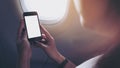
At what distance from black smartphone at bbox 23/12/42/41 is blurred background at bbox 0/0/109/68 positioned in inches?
1.7

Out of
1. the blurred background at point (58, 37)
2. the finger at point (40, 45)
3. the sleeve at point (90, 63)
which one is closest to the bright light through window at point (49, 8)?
the blurred background at point (58, 37)

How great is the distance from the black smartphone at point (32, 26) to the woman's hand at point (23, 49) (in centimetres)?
2

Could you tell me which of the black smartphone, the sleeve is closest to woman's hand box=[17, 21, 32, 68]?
the black smartphone

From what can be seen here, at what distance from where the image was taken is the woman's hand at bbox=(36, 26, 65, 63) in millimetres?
1247

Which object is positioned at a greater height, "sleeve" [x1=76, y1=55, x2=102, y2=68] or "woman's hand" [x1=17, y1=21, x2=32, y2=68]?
"woman's hand" [x1=17, y1=21, x2=32, y2=68]

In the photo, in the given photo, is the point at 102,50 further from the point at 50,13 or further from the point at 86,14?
the point at 50,13

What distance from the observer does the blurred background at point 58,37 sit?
124 centimetres

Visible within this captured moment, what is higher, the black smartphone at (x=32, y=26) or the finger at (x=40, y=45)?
the black smartphone at (x=32, y=26)

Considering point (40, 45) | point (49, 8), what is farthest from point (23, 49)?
point (49, 8)

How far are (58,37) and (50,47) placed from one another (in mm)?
56

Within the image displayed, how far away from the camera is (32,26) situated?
121 cm

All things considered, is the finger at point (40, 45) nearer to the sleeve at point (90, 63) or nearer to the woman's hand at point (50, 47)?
the woman's hand at point (50, 47)

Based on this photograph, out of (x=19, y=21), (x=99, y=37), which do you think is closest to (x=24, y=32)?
(x=19, y=21)

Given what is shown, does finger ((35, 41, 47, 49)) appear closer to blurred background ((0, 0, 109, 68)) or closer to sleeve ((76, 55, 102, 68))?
A: blurred background ((0, 0, 109, 68))
